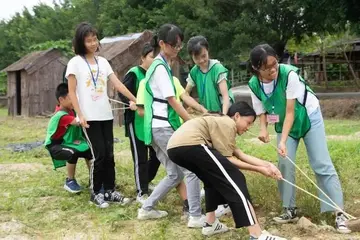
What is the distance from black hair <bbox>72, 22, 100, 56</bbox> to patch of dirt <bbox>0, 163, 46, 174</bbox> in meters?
2.87

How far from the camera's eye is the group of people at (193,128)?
11.8 feet

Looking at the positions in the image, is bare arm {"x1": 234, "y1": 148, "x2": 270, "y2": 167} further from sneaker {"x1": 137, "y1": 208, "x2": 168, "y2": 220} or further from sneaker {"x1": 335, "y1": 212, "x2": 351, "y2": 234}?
sneaker {"x1": 137, "y1": 208, "x2": 168, "y2": 220}

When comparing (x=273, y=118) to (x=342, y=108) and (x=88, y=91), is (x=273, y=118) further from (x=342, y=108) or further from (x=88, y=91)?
(x=342, y=108)

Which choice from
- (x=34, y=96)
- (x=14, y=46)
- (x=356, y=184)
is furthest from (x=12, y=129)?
(x=14, y=46)

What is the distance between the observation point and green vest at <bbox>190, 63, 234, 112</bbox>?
4621 millimetres

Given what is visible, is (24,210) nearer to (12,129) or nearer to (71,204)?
(71,204)

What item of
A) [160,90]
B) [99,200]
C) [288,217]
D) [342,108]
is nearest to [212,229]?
[288,217]

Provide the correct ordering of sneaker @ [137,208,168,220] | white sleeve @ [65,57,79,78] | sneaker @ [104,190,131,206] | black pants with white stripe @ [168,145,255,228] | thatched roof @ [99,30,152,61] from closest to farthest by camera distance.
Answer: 1. black pants with white stripe @ [168,145,255,228]
2. sneaker @ [137,208,168,220]
3. white sleeve @ [65,57,79,78]
4. sneaker @ [104,190,131,206]
5. thatched roof @ [99,30,152,61]

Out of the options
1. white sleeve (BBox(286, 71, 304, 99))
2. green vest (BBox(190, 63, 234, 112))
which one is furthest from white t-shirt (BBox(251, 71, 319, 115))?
green vest (BBox(190, 63, 234, 112))

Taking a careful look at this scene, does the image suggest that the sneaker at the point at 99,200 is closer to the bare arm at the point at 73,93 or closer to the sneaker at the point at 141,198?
the sneaker at the point at 141,198

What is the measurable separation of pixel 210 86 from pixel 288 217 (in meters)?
1.33

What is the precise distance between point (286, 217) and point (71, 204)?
2.11m

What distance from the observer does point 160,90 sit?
4281 millimetres

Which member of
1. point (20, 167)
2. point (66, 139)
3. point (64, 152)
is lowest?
point (20, 167)
